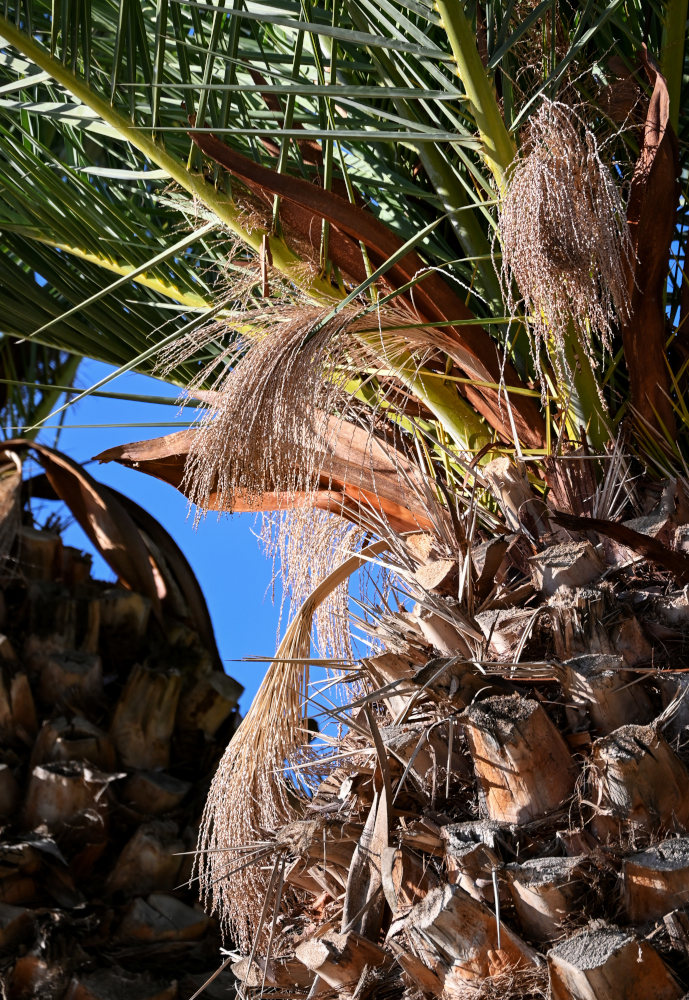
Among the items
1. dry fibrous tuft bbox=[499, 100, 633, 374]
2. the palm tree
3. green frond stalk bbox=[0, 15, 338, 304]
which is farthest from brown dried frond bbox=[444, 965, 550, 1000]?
green frond stalk bbox=[0, 15, 338, 304]

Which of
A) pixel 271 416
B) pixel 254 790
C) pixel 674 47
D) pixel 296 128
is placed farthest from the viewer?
pixel 296 128

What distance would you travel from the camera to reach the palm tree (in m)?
1.43

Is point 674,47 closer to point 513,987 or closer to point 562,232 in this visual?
point 562,232

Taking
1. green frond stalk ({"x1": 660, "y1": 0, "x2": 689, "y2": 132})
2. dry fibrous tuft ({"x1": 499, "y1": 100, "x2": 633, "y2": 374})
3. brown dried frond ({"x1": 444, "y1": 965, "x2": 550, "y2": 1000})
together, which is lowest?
brown dried frond ({"x1": 444, "y1": 965, "x2": 550, "y2": 1000})

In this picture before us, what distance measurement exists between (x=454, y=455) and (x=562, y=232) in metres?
0.48

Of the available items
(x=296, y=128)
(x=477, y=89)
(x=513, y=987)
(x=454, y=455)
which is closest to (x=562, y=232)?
(x=477, y=89)

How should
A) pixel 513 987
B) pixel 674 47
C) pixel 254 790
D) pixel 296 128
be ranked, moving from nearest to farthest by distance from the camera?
pixel 513 987 < pixel 254 790 < pixel 674 47 < pixel 296 128

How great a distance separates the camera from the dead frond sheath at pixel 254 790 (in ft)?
5.56

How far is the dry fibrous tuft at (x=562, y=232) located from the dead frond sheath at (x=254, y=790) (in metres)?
0.57

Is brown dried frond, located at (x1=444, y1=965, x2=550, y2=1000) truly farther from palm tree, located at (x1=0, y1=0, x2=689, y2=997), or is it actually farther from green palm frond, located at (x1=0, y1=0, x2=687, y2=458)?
green palm frond, located at (x1=0, y1=0, x2=687, y2=458)

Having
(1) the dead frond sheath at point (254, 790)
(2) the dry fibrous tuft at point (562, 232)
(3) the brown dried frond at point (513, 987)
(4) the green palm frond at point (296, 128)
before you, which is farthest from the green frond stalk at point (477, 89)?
(3) the brown dried frond at point (513, 987)

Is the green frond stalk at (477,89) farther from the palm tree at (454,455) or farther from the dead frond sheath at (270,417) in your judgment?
the dead frond sheath at (270,417)

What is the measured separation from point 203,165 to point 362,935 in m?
1.31

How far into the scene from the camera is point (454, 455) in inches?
70.6
